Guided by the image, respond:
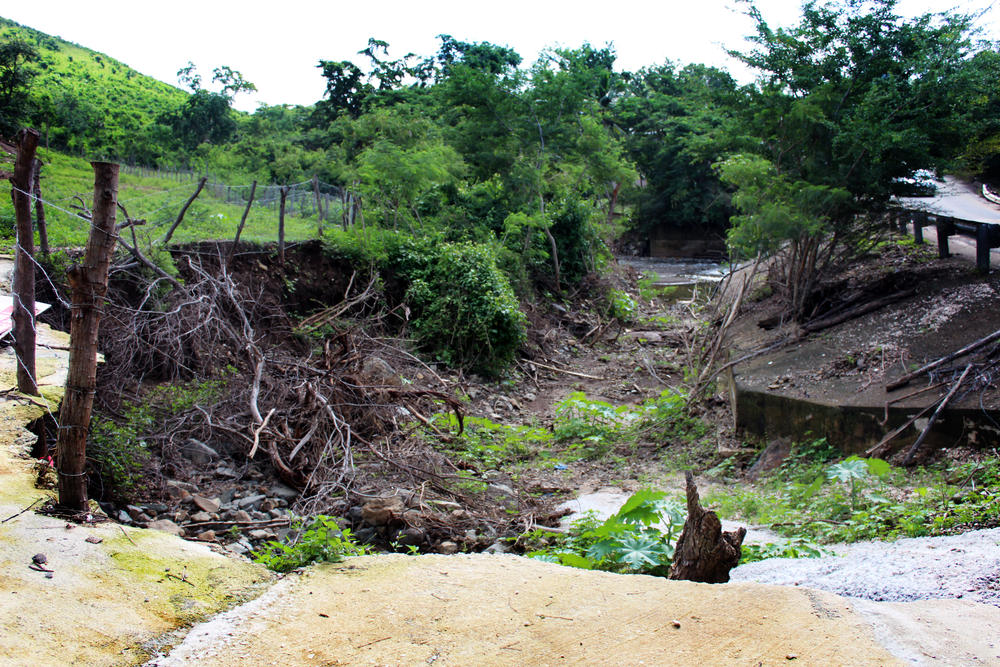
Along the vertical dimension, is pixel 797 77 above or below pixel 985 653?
above

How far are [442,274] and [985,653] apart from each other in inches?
Result: 408

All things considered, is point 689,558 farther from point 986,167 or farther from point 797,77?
point 986,167

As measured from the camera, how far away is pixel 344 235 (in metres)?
11.9

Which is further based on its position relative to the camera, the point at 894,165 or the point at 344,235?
the point at 344,235

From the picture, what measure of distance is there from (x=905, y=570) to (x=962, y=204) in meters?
13.3

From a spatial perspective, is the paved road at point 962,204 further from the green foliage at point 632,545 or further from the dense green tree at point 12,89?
the dense green tree at point 12,89

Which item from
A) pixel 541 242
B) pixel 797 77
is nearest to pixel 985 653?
pixel 797 77

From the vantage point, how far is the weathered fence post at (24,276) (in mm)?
4832

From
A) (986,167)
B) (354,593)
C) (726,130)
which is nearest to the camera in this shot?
(354,593)

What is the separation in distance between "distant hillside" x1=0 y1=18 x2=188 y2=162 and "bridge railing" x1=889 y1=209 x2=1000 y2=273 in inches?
1018

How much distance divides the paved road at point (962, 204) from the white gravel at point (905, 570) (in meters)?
6.83

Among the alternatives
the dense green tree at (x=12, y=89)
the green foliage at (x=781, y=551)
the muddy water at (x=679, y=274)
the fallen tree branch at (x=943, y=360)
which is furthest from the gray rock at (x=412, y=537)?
the dense green tree at (x=12, y=89)

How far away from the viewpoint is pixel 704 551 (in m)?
3.31

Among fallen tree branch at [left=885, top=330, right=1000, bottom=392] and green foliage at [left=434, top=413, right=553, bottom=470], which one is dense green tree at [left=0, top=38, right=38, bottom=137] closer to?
green foliage at [left=434, top=413, right=553, bottom=470]
